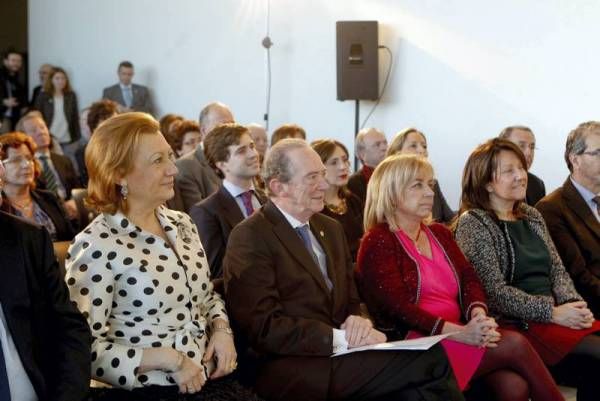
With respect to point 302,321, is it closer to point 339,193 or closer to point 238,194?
point 238,194

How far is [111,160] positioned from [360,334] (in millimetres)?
969

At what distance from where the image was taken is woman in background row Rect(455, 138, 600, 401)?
3307 mm

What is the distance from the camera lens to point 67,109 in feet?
29.8

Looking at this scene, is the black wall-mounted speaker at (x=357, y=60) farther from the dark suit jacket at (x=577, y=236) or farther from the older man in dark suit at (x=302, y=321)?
the older man in dark suit at (x=302, y=321)

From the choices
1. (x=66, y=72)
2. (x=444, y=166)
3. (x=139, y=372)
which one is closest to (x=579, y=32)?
(x=444, y=166)

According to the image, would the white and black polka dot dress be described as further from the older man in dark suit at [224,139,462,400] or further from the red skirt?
the red skirt

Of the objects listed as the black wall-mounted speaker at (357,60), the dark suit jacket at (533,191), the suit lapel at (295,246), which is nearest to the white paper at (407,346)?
the suit lapel at (295,246)

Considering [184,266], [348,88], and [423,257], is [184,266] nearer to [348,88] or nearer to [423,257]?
[423,257]

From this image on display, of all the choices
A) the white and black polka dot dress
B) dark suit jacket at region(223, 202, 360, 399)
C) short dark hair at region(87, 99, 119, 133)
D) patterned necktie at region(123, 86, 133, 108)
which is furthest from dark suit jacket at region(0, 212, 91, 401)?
patterned necktie at region(123, 86, 133, 108)

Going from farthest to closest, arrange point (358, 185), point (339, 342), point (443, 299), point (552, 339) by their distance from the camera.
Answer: point (358, 185) < point (552, 339) < point (443, 299) < point (339, 342)

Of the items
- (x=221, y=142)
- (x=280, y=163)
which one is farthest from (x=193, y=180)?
(x=280, y=163)

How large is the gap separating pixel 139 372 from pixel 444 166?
16.3 ft

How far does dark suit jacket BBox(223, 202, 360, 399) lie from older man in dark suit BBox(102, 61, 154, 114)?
6129 mm

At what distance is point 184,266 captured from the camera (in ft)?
8.23
